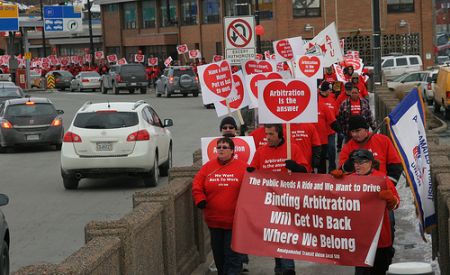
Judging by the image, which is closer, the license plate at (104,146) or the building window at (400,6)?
the license plate at (104,146)

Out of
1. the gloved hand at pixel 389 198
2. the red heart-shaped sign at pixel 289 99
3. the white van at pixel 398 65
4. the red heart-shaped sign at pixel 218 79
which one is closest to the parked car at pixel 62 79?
the white van at pixel 398 65

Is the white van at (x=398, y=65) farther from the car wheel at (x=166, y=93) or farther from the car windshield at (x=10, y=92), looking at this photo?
the car windshield at (x=10, y=92)

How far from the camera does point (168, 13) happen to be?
78875mm

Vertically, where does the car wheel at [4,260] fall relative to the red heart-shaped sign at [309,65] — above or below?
below

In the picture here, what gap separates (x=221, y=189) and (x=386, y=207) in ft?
5.63

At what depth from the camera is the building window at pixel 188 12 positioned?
3088 inches

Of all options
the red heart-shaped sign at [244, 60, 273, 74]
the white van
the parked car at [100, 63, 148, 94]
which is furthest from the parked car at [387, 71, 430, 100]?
the red heart-shaped sign at [244, 60, 273, 74]

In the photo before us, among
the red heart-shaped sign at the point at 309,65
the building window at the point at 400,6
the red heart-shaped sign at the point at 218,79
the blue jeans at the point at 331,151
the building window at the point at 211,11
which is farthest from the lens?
the building window at the point at 211,11

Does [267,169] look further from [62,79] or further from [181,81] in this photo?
[62,79]

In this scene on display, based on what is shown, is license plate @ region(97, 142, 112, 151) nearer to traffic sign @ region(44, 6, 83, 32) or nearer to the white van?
the white van

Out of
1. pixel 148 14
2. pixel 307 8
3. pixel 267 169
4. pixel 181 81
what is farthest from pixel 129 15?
pixel 267 169

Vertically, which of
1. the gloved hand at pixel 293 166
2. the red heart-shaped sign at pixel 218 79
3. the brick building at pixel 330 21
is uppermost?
the brick building at pixel 330 21

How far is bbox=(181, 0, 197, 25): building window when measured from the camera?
78.4m

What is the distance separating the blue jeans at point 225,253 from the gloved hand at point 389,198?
1770 mm
